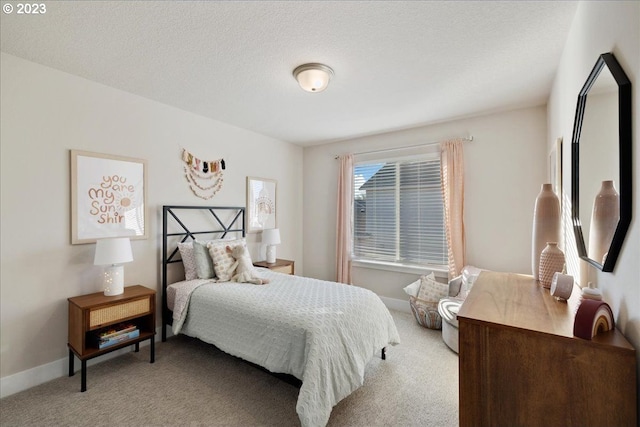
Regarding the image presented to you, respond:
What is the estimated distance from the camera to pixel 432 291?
334 centimetres

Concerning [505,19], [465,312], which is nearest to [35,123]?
[465,312]

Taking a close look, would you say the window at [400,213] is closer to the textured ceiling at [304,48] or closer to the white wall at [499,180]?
the white wall at [499,180]

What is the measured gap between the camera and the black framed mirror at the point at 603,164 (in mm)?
1006

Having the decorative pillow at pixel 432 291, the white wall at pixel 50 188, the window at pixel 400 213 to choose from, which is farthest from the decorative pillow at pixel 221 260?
the decorative pillow at pixel 432 291

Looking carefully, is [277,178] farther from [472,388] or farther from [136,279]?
[472,388]

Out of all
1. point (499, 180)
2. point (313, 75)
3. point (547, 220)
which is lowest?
point (547, 220)

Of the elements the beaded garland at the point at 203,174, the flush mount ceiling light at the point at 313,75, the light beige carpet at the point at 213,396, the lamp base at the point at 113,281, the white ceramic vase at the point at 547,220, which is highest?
the flush mount ceiling light at the point at 313,75

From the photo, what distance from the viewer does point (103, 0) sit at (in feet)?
5.17

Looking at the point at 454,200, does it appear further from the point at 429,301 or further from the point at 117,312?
the point at 117,312

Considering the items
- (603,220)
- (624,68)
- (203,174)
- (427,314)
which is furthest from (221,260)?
(624,68)

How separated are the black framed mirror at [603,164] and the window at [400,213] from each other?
2.15 m

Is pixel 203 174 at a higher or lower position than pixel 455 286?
higher

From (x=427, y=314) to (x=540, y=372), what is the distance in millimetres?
2374

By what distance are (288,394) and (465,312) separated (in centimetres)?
158
